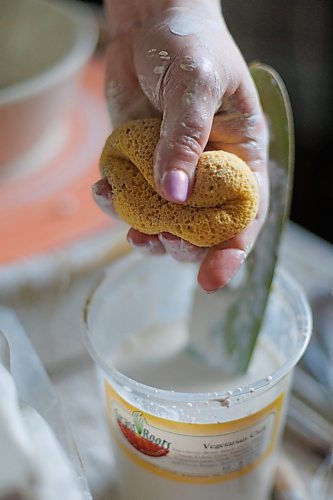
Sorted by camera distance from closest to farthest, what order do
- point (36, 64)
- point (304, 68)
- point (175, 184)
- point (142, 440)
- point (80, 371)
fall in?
point (175, 184), point (142, 440), point (80, 371), point (36, 64), point (304, 68)

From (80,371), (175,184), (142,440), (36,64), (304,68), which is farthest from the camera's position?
(304,68)

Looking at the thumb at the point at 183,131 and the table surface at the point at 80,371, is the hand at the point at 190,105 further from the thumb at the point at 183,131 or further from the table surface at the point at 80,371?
the table surface at the point at 80,371

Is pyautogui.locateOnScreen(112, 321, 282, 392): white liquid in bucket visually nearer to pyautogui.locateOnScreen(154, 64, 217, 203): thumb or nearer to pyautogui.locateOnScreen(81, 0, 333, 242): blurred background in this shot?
pyautogui.locateOnScreen(154, 64, 217, 203): thumb

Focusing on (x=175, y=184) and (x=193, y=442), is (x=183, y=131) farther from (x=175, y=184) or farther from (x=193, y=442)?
(x=193, y=442)

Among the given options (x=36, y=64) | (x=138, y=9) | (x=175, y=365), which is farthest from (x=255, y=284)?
(x=36, y=64)

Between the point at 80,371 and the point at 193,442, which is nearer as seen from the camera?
the point at 193,442

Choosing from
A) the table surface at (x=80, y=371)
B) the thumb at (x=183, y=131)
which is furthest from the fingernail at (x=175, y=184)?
the table surface at (x=80, y=371)

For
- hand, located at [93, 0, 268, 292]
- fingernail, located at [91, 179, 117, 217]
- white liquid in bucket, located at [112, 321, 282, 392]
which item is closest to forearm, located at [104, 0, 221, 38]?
hand, located at [93, 0, 268, 292]
